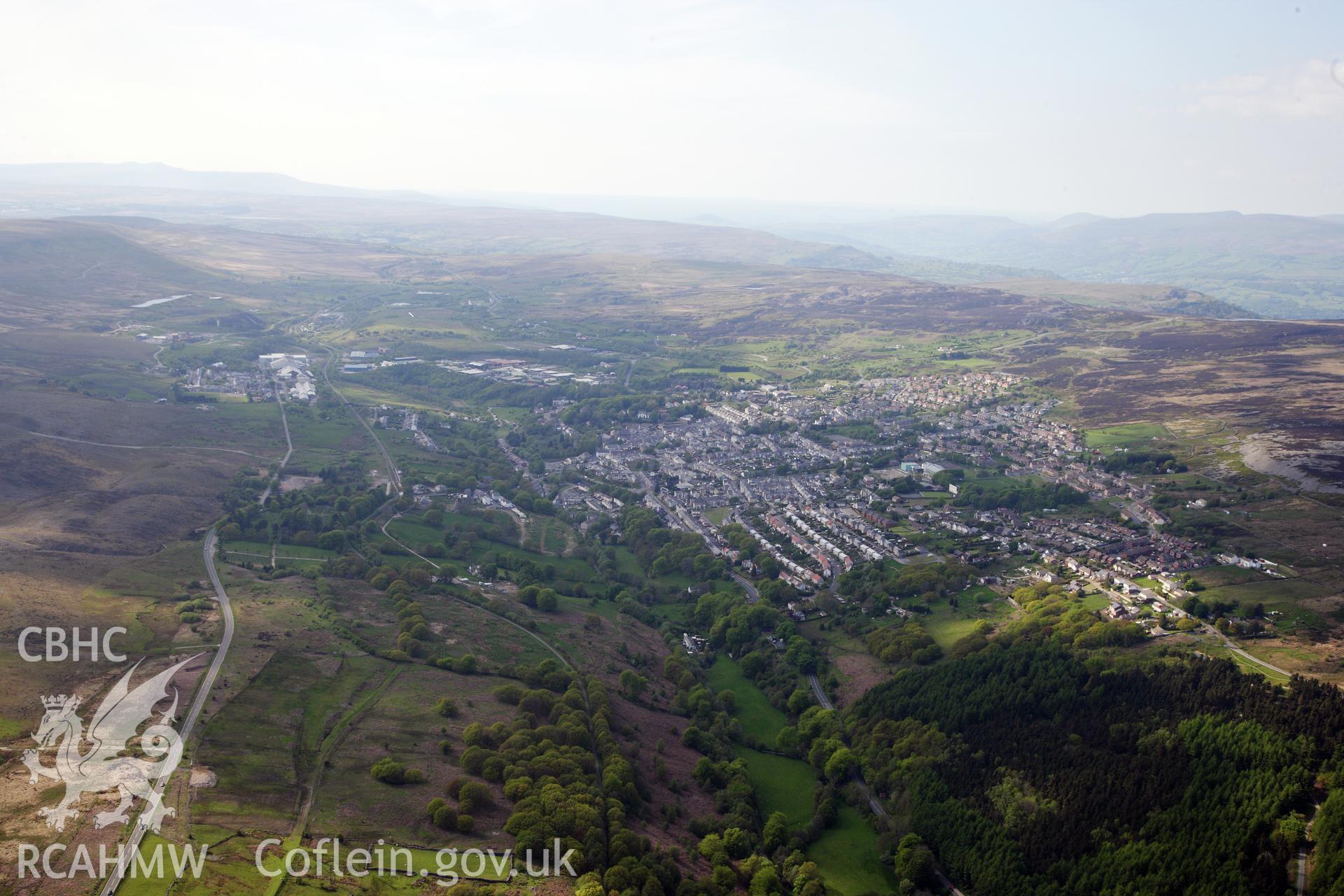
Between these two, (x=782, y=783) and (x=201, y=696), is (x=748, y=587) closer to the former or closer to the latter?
(x=782, y=783)

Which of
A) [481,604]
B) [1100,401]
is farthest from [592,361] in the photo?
[481,604]

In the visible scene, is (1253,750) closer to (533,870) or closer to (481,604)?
(533,870)

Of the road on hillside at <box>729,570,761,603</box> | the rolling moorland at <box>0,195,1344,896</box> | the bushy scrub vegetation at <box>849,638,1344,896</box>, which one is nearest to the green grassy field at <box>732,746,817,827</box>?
the rolling moorland at <box>0,195,1344,896</box>

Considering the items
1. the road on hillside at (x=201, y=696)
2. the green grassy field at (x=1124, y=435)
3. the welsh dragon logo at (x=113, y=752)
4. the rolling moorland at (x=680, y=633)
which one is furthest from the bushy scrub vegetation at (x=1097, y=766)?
the green grassy field at (x=1124, y=435)

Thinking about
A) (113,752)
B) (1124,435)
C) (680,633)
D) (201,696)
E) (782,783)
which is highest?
(1124,435)

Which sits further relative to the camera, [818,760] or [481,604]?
[481,604]

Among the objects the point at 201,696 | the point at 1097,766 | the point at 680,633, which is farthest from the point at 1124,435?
the point at 201,696
